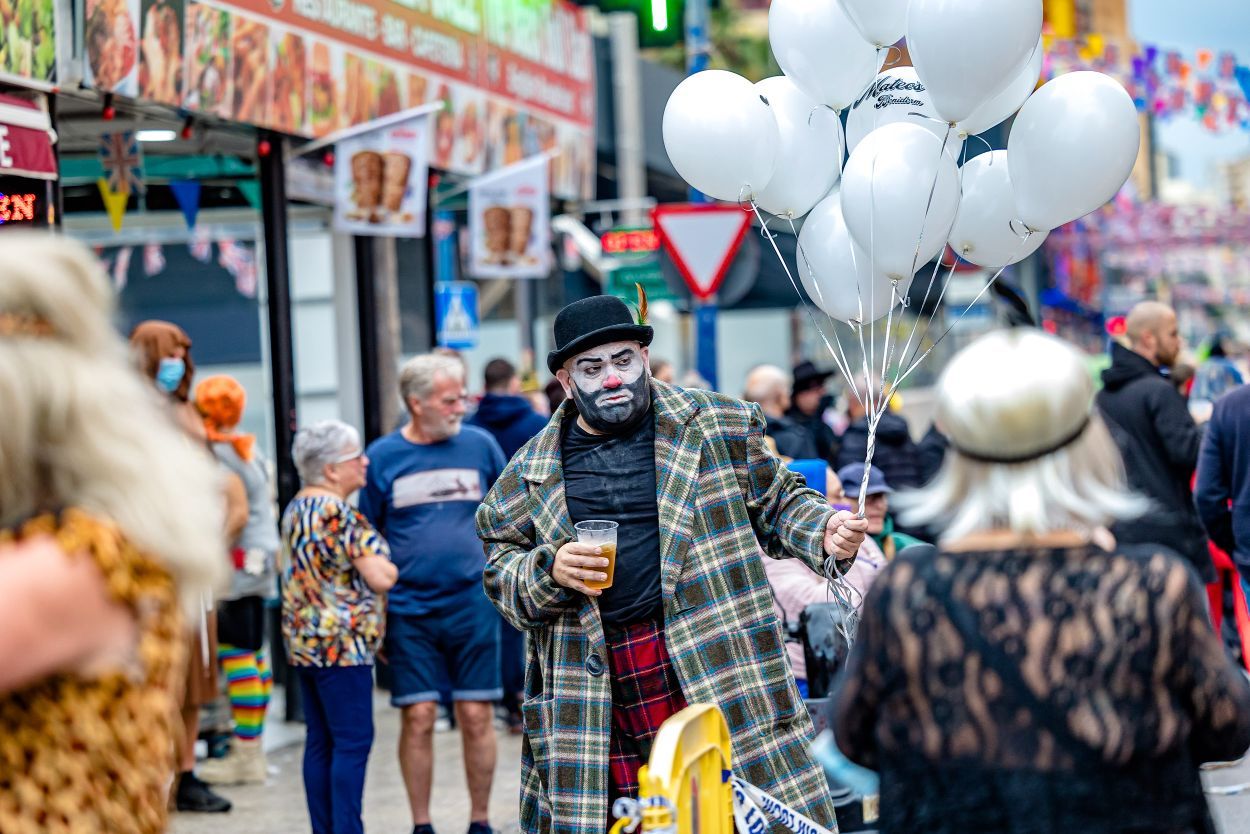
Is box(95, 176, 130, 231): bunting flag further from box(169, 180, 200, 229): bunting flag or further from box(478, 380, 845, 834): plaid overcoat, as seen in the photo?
box(478, 380, 845, 834): plaid overcoat

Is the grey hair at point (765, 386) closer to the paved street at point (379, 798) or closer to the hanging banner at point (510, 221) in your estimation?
the paved street at point (379, 798)

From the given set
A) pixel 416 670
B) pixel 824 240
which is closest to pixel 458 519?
pixel 416 670

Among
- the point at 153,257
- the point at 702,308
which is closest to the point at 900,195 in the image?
the point at 702,308

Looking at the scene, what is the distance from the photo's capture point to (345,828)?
673cm

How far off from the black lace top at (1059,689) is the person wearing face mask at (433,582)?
449cm

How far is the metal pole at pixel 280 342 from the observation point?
395 inches

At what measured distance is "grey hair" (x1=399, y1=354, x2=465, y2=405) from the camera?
7.15 meters

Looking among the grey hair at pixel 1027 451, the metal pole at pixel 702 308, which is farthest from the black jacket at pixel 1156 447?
the grey hair at pixel 1027 451

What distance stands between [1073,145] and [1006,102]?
511 millimetres

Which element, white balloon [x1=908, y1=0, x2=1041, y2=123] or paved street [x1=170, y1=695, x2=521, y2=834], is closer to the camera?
white balloon [x1=908, y1=0, x2=1041, y2=123]

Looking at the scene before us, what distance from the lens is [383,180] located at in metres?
10.9

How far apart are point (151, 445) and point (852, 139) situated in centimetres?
407

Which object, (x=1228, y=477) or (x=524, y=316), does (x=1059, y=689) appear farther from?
(x=524, y=316)

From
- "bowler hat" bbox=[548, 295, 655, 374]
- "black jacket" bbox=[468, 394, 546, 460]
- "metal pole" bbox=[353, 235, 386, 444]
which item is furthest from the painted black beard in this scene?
"metal pole" bbox=[353, 235, 386, 444]
